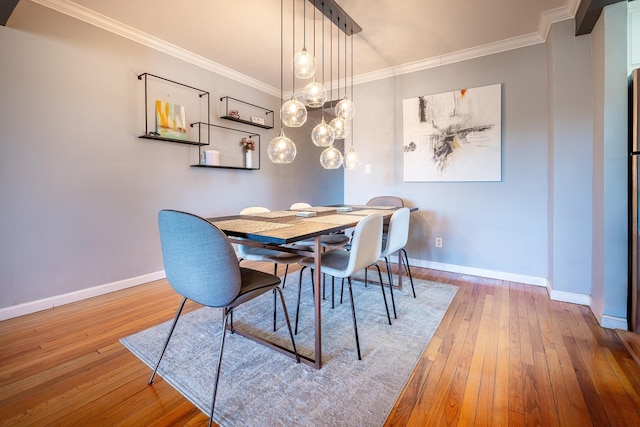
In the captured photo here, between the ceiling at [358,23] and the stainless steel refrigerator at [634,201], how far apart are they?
93 centimetres

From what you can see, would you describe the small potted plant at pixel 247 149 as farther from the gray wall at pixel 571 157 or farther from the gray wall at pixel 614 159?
the gray wall at pixel 614 159

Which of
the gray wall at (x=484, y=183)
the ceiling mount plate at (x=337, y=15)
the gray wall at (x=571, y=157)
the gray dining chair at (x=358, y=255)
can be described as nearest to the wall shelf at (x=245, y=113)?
the gray wall at (x=484, y=183)

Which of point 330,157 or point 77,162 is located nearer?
point 77,162

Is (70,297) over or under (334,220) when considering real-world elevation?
under

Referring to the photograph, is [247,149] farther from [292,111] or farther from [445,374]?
[445,374]

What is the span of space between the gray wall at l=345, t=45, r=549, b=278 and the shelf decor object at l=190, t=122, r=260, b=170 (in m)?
1.49

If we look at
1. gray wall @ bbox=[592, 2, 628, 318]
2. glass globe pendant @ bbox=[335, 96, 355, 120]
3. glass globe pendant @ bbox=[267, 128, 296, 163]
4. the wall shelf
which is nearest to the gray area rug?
gray wall @ bbox=[592, 2, 628, 318]

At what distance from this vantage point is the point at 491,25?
2617mm

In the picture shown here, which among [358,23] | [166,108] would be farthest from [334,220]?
[166,108]

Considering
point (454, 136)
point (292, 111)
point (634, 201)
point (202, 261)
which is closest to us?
point (202, 261)

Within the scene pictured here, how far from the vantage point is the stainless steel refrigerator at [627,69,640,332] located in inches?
71.1

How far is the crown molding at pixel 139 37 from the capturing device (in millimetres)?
2307

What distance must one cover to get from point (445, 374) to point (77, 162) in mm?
3109

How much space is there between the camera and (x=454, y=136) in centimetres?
318
